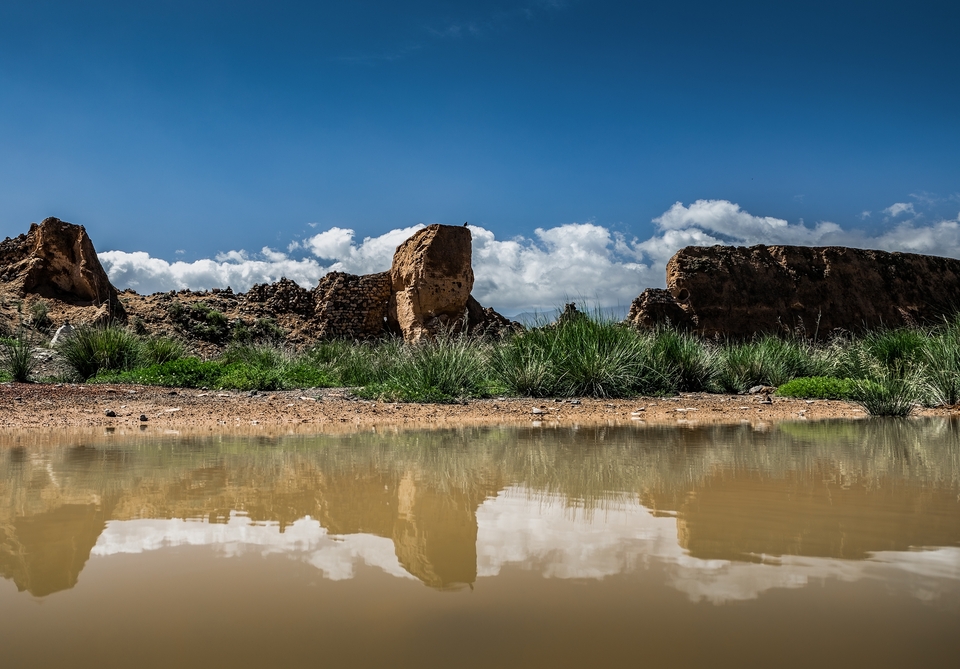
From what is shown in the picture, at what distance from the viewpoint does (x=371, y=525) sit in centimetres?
271

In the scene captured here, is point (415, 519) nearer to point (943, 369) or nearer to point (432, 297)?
point (943, 369)

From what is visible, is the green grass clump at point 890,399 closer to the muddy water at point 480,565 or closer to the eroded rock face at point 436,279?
the muddy water at point 480,565

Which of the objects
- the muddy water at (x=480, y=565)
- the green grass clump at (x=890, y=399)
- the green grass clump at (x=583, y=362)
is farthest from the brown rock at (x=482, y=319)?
A: the muddy water at (x=480, y=565)

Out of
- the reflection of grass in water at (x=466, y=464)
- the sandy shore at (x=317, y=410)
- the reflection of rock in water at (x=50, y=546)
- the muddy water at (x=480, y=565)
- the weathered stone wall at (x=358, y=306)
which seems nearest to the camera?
the muddy water at (x=480, y=565)

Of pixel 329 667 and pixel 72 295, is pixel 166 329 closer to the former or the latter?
pixel 72 295

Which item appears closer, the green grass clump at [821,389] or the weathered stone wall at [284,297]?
the green grass clump at [821,389]

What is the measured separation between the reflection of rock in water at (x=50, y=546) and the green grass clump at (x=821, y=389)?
429 inches

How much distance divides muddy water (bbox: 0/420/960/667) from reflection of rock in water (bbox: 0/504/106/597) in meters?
0.01

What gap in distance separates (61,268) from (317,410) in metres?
18.2

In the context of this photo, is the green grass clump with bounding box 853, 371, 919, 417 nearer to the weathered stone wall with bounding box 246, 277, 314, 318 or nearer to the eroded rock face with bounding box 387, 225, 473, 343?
the eroded rock face with bounding box 387, 225, 473, 343

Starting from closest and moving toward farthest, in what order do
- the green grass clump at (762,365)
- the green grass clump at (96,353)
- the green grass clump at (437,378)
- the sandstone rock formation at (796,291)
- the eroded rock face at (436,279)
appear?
the green grass clump at (437,378)
the green grass clump at (762,365)
the green grass clump at (96,353)
the eroded rock face at (436,279)
the sandstone rock formation at (796,291)

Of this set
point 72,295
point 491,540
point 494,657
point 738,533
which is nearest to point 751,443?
point 738,533

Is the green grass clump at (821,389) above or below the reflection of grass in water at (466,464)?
above

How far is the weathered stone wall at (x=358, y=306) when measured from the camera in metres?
22.9
